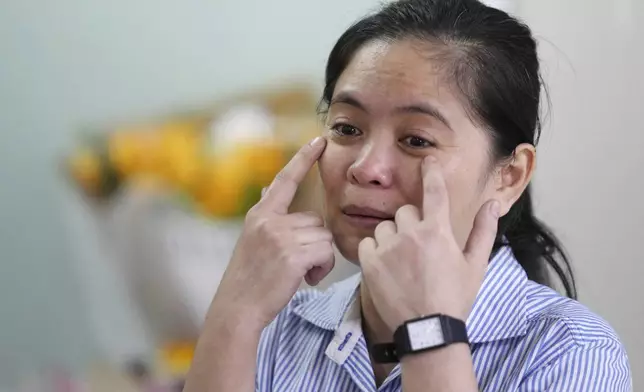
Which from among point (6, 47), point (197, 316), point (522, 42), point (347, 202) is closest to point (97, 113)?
point (6, 47)

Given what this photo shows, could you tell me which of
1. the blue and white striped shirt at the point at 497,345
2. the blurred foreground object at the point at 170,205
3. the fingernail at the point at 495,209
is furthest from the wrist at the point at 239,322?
the blurred foreground object at the point at 170,205

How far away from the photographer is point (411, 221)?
869 mm

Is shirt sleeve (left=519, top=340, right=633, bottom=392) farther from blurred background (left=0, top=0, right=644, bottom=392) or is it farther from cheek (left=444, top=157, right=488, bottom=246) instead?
blurred background (left=0, top=0, right=644, bottom=392)

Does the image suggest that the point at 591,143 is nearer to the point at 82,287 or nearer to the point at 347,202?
the point at 347,202

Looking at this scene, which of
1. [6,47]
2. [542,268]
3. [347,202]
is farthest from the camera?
[6,47]

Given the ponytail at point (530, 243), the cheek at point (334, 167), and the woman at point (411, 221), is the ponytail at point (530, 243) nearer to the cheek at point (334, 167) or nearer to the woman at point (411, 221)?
the woman at point (411, 221)

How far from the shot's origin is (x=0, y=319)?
154cm

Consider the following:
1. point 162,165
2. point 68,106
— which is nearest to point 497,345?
point 162,165

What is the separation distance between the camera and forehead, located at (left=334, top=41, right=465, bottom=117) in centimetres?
95

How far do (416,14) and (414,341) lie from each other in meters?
0.47

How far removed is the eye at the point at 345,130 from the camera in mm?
1007

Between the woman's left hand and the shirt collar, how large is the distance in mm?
140

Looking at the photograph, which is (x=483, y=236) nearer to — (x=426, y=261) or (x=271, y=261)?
(x=426, y=261)

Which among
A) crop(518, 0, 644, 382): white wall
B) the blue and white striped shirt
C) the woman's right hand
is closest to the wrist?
the woman's right hand
